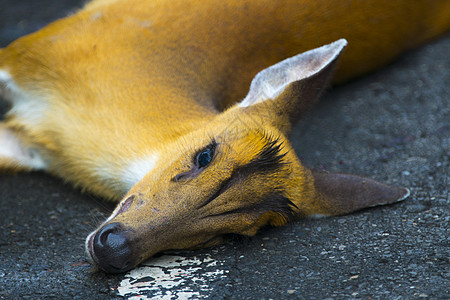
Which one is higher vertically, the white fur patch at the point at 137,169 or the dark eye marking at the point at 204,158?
the dark eye marking at the point at 204,158

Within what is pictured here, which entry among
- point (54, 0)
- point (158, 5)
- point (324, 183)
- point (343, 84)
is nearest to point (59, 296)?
point (324, 183)

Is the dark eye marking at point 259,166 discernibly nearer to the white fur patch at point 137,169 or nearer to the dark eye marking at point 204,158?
the dark eye marking at point 204,158

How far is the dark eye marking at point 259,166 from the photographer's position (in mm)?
3504

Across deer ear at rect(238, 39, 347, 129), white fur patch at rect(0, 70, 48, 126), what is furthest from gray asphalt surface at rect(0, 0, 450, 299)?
deer ear at rect(238, 39, 347, 129)

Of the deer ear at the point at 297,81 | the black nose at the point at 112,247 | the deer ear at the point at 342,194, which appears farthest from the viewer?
the deer ear at the point at 297,81

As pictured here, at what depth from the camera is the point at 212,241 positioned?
3.62m

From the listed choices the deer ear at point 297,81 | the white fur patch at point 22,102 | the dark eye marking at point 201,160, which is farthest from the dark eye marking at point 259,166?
the white fur patch at point 22,102

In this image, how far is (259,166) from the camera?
358cm

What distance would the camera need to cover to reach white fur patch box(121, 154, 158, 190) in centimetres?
397

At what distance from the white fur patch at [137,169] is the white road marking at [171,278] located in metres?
0.64

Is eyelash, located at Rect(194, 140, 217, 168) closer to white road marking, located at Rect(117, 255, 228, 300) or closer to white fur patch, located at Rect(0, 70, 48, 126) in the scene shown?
white road marking, located at Rect(117, 255, 228, 300)

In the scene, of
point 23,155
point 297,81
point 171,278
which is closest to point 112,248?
point 171,278

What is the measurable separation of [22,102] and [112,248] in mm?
2040

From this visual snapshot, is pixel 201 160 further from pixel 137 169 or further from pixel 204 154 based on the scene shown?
pixel 137 169
